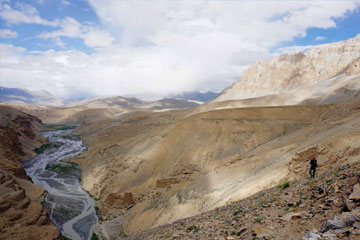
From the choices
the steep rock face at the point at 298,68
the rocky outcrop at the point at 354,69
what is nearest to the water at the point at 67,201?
the rocky outcrop at the point at 354,69

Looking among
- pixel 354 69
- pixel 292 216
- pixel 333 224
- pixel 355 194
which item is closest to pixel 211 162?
pixel 292 216

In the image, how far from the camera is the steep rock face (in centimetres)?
14865

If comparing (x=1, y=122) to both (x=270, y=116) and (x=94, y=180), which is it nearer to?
(x=94, y=180)

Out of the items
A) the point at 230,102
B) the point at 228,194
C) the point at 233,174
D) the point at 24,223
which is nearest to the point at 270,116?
the point at 233,174

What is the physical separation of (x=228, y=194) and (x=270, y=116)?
33171 millimetres

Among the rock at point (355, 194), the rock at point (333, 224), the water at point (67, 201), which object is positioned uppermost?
the rock at point (355, 194)

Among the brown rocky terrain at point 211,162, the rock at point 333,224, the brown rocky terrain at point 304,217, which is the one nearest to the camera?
the rock at point 333,224

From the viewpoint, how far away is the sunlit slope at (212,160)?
23.1m

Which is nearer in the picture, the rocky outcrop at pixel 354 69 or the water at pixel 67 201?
the water at pixel 67 201

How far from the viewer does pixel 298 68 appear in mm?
169375

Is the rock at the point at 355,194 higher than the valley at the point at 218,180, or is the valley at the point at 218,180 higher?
the rock at the point at 355,194

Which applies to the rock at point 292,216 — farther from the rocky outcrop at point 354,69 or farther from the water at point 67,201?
the rocky outcrop at point 354,69

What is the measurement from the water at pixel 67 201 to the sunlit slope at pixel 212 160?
231 cm

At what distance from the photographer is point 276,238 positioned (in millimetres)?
7469
